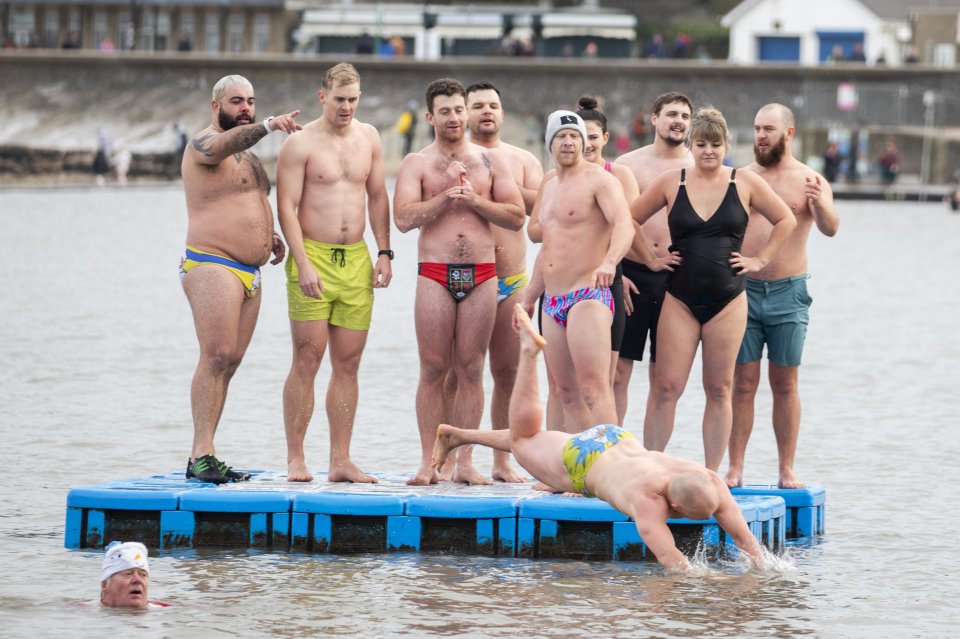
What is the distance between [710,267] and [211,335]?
2895 millimetres

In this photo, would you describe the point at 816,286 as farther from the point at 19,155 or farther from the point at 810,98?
the point at 19,155

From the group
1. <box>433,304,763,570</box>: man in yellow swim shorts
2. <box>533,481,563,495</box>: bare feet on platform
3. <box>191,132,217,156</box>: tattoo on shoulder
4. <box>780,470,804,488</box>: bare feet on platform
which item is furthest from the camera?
<box>780,470,804,488</box>: bare feet on platform

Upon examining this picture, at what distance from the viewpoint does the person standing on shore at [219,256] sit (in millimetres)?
10242

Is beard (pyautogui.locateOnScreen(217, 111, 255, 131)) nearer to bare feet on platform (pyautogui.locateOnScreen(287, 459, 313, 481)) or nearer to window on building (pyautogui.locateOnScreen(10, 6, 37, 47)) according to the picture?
bare feet on platform (pyautogui.locateOnScreen(287, 459, 313, 481))

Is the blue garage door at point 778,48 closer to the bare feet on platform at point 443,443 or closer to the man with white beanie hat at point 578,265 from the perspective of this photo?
the man with white beanie hat at point 578,265

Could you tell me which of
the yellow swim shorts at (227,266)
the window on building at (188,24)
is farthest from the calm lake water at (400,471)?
the window on building at (188,24)

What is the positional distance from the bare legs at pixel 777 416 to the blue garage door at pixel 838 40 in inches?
2749

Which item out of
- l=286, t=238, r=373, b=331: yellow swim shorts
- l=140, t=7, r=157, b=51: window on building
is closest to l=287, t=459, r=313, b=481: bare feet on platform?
l=286, t=238, r=373, b=331: yellow swim shorts

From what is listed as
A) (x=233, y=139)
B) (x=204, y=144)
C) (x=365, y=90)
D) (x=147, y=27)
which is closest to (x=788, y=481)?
(x=233, y=139)

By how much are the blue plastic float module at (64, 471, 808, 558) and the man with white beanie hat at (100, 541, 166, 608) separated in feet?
3.76

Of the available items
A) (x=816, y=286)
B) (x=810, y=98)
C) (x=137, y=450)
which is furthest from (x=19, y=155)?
(x=137, y=450)

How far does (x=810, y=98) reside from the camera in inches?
2623

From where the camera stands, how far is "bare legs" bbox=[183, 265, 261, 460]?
10.2 metres

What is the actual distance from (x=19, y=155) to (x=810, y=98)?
29729 millimetres
